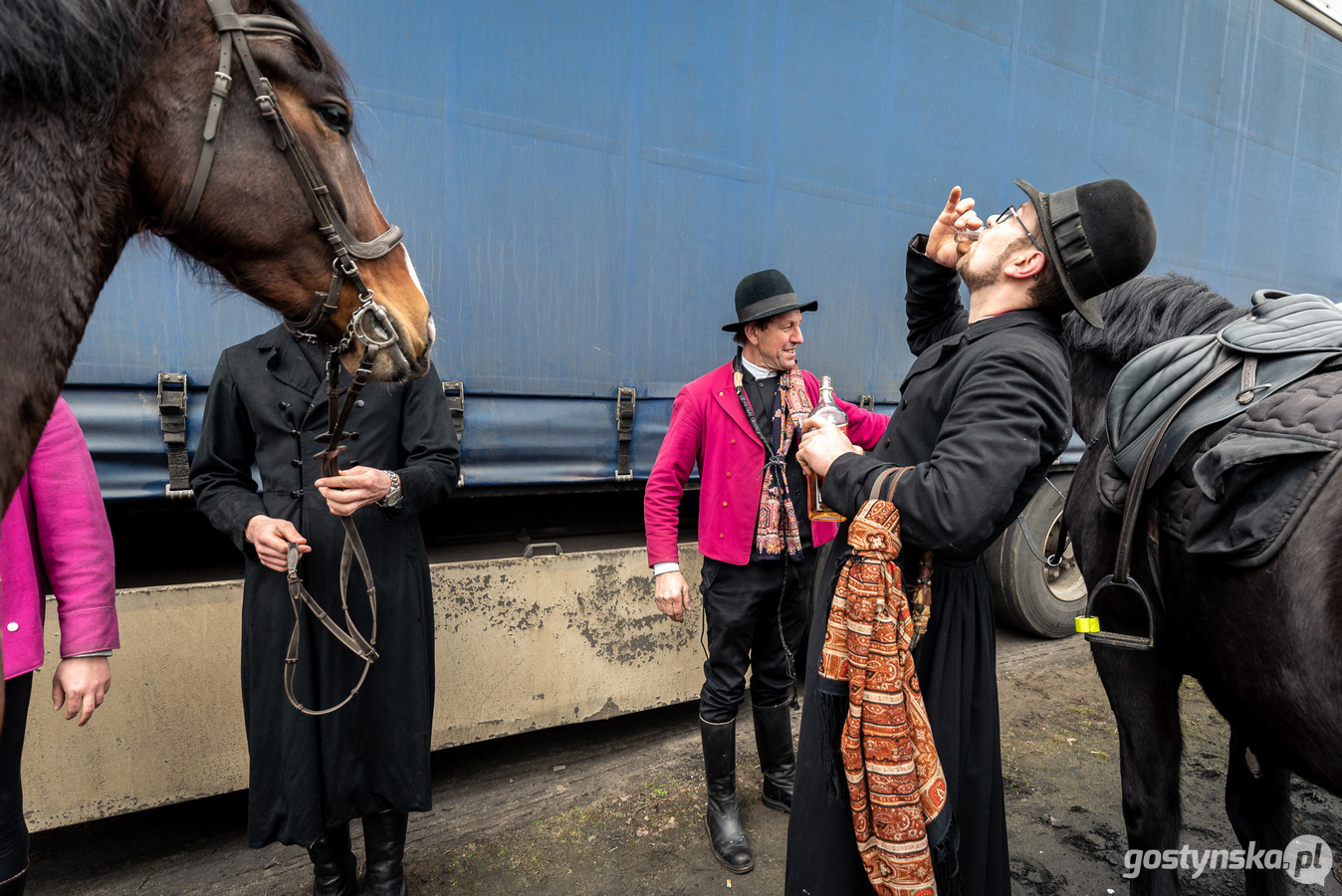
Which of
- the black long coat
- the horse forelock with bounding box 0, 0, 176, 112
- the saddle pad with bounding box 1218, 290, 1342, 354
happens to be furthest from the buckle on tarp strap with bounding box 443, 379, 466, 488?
the saddle pad with bounding box 1218, 290, 1342, 354

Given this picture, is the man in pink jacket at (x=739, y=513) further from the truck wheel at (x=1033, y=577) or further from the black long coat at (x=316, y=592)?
the truck wheel at (x=1033, y=577)

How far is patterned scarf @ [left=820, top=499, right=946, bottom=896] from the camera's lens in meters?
1.22

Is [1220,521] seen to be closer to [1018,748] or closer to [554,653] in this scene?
[1018,748]

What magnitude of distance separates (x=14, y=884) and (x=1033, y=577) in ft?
15.0

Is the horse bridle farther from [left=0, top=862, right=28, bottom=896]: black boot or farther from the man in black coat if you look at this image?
[left=0, top=862, right=28, bottom=896]: black boot

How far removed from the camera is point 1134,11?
4012 mm

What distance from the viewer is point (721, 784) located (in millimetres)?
2441

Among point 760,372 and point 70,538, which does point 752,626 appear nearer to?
point 760,372

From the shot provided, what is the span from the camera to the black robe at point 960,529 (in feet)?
3.97

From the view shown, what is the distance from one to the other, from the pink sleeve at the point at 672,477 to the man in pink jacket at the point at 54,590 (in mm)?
1479

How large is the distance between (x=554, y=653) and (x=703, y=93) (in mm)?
2328

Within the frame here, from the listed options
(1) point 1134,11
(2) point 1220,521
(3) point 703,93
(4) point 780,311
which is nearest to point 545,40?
(3) point 703,93

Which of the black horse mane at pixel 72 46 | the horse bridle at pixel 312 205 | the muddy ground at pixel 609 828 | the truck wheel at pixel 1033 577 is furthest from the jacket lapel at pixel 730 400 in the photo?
the truck wheel at pixel 1033 577

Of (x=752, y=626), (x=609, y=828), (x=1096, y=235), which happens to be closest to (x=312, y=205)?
(x=1096, y=235)
